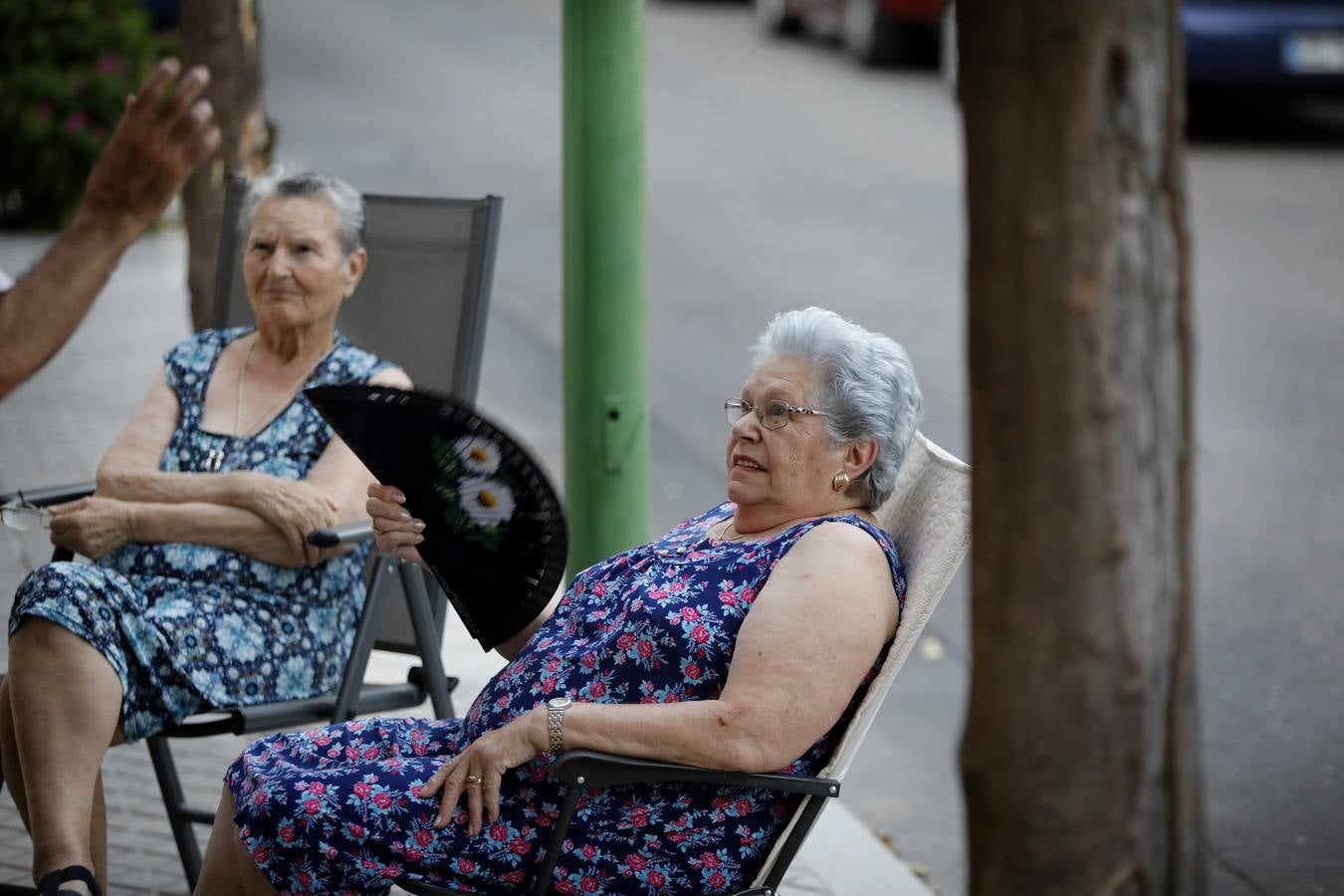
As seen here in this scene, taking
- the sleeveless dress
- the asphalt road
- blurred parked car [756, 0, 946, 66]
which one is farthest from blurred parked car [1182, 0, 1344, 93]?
the sleeveless dress

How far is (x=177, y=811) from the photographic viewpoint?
12.6ft

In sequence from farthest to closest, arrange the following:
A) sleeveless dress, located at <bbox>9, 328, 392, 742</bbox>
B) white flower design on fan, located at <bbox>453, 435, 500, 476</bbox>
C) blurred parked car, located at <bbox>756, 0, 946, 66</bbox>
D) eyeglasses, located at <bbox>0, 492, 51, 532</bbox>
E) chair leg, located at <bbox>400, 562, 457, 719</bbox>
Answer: blurred parked car, located at <bbox>756, 0, 946, 66</bbox> < eyeglasses, located at <bbox>0, 492, 51, 532</bbox> < chair leg, located at <bbox>400, 562, 457, 719</bbox> < sleeveless dress, located at <bbox>9, 328, 392, 742</bbox> < white flower design on fan, located at <bbox>453, 435, 500, 476</bbox>

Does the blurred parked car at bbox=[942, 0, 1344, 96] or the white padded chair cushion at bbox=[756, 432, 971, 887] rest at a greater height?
the blurred parked car at bbox=[942, 0, 1344, 96]

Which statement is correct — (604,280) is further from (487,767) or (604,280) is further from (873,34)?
(873,34)

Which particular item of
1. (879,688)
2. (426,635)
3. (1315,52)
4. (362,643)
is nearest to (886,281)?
(1315,52)

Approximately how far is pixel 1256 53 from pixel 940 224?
3.16 meters

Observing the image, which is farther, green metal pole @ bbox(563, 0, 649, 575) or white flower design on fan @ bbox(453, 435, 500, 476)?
green metal pole @ bbox(563, 0, 649, 575)

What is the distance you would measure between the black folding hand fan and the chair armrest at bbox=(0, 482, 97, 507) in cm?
115

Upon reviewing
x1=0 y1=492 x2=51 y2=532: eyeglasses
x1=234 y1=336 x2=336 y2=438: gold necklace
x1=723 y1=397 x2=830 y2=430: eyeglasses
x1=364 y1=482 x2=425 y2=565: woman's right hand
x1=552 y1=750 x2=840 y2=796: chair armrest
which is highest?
x1=723 y1=397 x2=830 y2=430: eyeglasses

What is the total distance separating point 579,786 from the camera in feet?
9.14

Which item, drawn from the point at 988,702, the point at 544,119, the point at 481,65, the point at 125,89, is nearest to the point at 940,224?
the point at 544,119

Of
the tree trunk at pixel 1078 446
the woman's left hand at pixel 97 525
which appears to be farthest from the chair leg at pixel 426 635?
the tree trunk at pixel 1078 446

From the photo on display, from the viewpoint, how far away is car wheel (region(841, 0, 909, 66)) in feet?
56.5

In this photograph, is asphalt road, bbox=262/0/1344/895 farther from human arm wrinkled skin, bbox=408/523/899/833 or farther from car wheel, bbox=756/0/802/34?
human arm wrinkled skin, bbox=408/523/899/833
